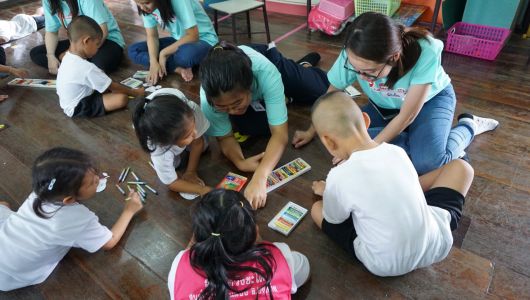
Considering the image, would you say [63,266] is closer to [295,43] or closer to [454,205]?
[454,205]

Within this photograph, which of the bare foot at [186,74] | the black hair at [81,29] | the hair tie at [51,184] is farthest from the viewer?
the bare foot at [186,74]

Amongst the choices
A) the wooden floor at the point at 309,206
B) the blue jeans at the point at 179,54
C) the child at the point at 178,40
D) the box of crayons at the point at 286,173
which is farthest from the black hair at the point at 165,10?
the box of crayons at the point at 286,173

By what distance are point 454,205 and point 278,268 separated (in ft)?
2.60

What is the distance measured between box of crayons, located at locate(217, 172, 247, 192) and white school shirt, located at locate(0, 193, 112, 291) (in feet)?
2.21

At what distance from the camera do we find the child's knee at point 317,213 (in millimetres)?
1641

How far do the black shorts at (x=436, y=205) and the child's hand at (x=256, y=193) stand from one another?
352mm

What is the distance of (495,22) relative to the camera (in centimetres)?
297

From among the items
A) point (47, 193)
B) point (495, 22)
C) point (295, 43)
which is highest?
point (47, 193)

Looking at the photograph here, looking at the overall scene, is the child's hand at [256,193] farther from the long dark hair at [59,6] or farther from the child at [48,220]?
the long dark hair at [59,6]

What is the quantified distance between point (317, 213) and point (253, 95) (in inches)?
27.7

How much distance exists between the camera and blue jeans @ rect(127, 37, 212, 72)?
115 inches

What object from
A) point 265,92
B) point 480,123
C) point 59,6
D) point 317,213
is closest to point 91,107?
point 59,6

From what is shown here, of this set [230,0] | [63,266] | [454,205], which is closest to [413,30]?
[454,205]

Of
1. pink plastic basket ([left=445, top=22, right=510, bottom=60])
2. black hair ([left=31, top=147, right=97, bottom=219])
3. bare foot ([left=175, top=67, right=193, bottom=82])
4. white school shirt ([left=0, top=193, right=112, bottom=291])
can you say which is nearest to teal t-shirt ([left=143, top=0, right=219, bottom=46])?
bare foot ([left=175, top=67, right=193, bottom=82])
